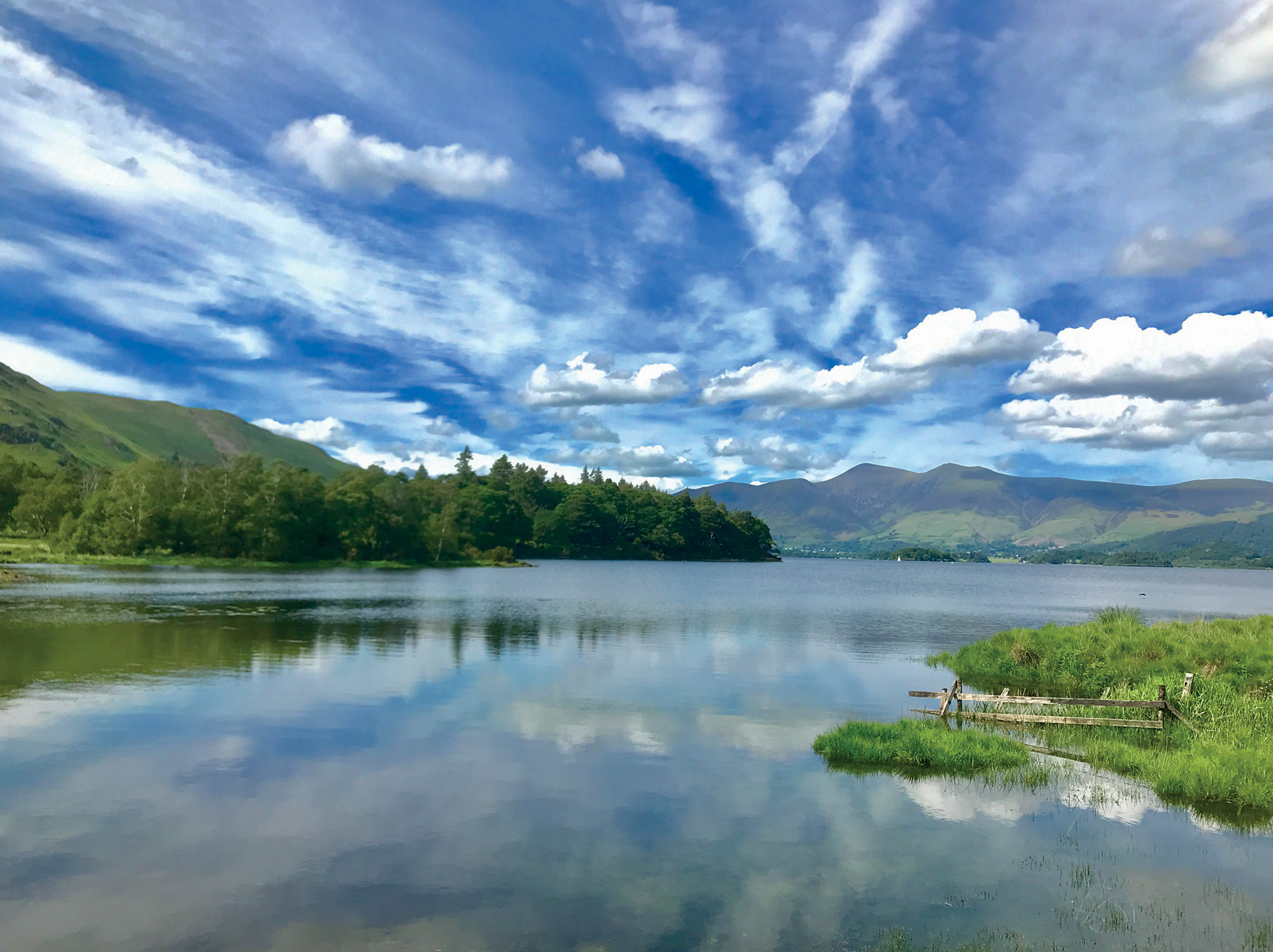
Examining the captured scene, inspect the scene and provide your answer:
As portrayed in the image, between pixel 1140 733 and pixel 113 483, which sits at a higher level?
pixel 113 483

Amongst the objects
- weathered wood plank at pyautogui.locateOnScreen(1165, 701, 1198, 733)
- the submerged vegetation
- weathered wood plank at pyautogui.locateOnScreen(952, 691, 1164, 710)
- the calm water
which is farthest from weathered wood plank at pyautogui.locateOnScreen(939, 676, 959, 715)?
weathered wood plank at pyautogui.locateOnScreen(1165, 701, 1198, 733)

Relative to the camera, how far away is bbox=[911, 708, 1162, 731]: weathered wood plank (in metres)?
28.8

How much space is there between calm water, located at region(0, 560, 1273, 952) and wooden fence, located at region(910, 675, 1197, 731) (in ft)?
10.5

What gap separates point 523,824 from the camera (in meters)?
19.1

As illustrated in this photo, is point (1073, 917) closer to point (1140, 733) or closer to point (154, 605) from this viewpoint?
point (1140, 733)

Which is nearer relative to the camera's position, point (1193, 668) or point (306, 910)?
point (306, 910)

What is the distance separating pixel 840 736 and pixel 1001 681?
70.0 ft

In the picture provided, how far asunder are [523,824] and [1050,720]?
21.8 m

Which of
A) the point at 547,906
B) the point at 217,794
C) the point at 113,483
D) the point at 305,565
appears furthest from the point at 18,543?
the point at 547,906

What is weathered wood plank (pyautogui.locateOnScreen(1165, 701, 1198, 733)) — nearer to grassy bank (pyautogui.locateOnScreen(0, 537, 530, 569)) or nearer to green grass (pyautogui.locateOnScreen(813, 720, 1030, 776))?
green grass (pyautogui.locateOnScreen(813, 720, 1030, 776))

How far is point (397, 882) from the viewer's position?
15.6 metres

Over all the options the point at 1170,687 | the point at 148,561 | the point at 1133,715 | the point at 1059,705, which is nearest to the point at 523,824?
the point at 1133,715

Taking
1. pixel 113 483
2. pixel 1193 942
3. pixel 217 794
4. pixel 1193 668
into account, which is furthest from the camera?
pixel 113 483

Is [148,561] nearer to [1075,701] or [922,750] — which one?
[922,750]
